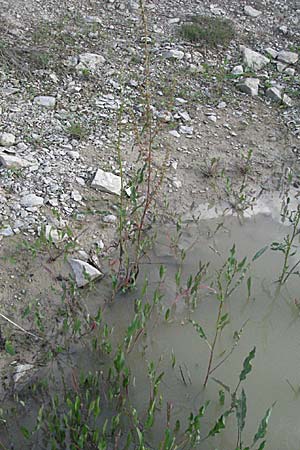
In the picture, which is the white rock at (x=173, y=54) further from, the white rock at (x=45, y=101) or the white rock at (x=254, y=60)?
the white rock at (x=45, y=101)

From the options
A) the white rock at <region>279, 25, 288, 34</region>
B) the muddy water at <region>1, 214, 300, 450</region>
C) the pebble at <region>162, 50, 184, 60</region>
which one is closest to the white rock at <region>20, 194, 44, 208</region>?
the muddy water at <region>1, 214, 300, 450</region>

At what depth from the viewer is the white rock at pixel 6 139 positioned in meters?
4.26

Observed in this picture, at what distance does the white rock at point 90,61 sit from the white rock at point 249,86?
1.17 m

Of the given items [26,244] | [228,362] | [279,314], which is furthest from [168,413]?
[26,244]

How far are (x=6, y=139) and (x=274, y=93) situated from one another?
7.33 feet

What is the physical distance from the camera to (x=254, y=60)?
5531mm

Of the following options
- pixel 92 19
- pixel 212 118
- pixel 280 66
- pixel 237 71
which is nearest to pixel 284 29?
pixel 280 66

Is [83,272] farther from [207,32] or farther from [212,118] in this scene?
[207,32]

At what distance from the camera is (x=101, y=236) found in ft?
12.5

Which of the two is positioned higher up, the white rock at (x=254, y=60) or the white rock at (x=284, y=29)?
the white rock at (x=284, y=29)

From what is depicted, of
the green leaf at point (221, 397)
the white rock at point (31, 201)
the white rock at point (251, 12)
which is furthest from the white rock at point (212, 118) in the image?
the green leaf at point (221, 397)

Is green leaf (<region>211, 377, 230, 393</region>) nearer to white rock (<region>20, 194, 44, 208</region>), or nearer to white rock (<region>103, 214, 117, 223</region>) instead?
white rock (<region>103, 214, 117, 223</region>)

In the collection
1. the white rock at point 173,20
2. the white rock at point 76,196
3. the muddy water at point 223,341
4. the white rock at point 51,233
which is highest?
the white rock at point 173,20

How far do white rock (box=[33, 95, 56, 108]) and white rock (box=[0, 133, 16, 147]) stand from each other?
Result: 517 millimetres
